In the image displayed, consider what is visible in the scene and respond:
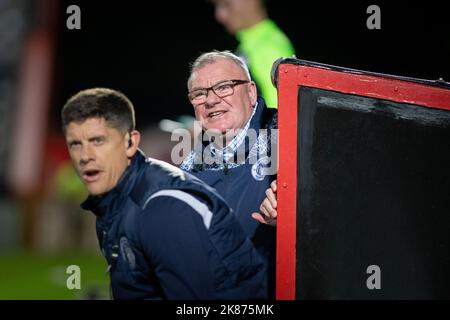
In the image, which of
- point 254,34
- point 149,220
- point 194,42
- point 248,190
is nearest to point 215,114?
point 248,190

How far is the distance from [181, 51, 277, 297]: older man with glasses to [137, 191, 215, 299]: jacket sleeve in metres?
0.40

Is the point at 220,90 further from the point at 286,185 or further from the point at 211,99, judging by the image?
the point at 286,185

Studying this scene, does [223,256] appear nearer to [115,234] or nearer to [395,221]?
[115,234]

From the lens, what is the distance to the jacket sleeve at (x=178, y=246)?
2311 millimetres

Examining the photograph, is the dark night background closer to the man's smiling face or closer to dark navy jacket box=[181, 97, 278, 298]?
the man's smiling face

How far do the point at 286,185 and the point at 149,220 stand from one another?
0.46 metres

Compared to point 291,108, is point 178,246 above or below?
below

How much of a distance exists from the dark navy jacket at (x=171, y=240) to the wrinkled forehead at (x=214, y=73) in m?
0.37

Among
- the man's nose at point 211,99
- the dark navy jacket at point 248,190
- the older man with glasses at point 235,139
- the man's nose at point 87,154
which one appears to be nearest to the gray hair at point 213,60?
the older man with glasses at point 235,139

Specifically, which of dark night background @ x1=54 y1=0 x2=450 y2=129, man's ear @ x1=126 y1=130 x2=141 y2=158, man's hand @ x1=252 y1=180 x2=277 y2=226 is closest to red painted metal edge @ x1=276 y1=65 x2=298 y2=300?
man's hand @ x1=252 y1=180 x2=277 y2=226

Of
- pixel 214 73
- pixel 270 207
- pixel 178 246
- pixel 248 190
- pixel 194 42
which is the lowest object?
pixel 178 246

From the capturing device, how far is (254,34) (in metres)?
4.01

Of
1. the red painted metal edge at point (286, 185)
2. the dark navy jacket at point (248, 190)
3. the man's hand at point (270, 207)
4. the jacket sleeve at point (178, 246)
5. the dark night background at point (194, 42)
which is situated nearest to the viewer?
the jacket sleeve at point (178, 246)

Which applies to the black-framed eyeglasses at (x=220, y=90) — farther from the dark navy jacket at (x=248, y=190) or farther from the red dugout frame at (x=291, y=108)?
the red dugout frame at (x=291, y=108)
